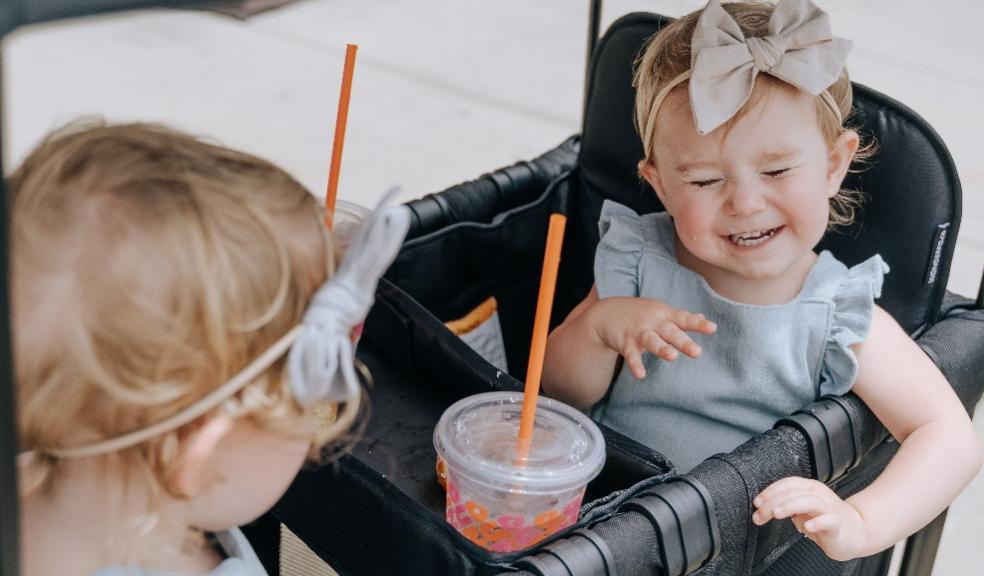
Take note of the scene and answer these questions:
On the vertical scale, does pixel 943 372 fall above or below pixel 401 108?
above

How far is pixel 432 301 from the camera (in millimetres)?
1661

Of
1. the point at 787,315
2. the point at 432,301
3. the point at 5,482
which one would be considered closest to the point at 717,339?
the point at 787,315

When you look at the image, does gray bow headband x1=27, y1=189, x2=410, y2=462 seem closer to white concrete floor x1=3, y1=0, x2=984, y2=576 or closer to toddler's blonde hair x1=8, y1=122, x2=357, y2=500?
toddler's blonde hair x1=8, y1=122, x2=357, y2=500

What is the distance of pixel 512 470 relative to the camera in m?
1.09

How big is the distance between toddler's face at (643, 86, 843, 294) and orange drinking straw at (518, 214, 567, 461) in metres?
0.32

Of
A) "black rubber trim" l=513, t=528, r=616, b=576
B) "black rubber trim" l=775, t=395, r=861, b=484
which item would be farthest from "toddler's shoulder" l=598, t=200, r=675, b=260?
"black rubber trim" l=513, t=528, r=616, b=576

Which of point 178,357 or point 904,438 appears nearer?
point 178,357

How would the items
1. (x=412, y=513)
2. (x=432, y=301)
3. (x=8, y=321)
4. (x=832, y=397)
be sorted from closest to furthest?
1. (x=8, y=321)
2. (x=412, y=513)
3. (x=832, y=397)
4. (x=432, y=301)

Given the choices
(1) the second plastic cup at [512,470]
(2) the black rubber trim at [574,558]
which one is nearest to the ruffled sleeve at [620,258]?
(1) the second plastic cup at [512,470]

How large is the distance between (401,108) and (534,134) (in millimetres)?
414

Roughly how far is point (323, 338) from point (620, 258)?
0.75m

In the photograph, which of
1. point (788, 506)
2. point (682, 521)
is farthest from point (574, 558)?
point (788, 506)

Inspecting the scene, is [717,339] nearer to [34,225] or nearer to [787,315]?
[787,315]

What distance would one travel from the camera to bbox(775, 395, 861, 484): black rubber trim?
1.20 metres
